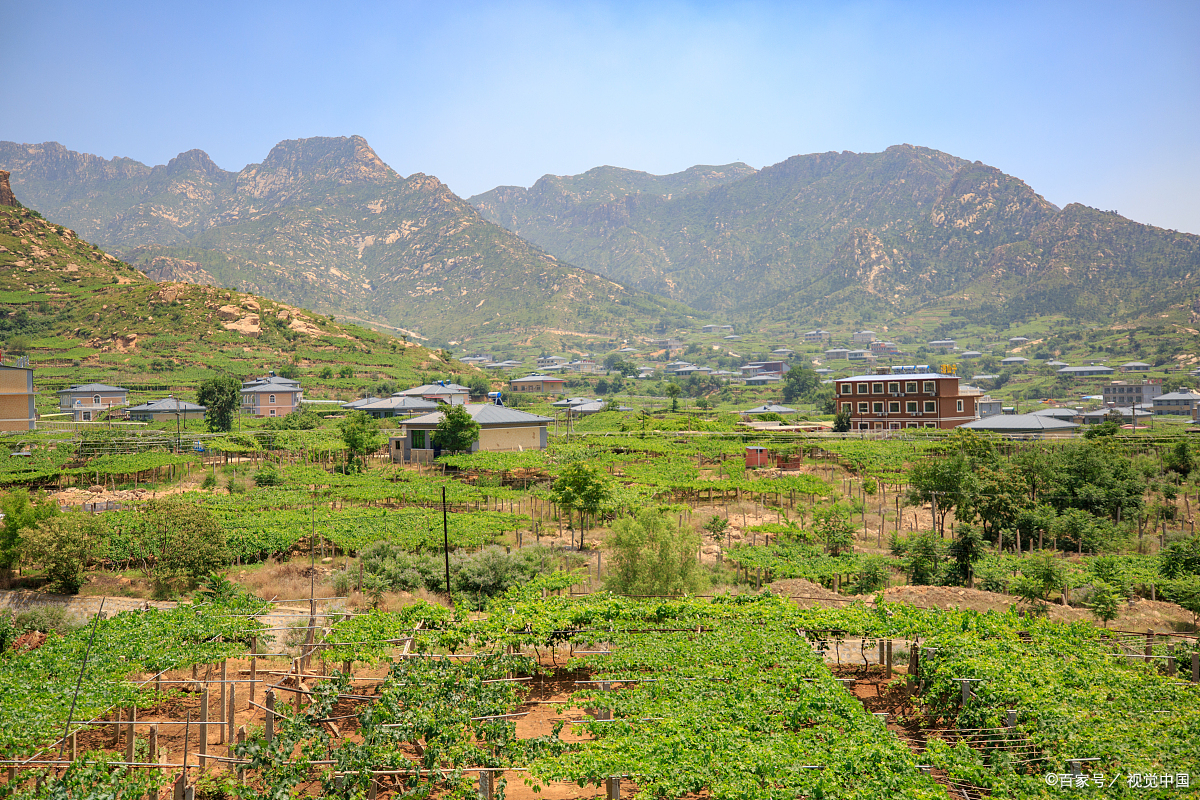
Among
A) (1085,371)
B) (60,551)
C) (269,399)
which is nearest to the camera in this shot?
(60,551)

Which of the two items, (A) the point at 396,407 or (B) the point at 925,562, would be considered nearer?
(B) the point at 925,562

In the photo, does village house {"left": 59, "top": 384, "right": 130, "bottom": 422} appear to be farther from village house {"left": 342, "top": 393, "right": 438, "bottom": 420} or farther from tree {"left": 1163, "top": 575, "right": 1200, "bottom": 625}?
tree {"left": 1163, "top": 575, "right": 1200, "bottom": 625}

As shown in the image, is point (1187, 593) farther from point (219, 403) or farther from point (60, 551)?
point (219, 403)

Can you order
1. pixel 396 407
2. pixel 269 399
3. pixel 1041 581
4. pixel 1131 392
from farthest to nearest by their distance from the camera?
1. pixel 1131 392
2. pixel 269 399
3. pixel 396 407
4. pixel 1041 581

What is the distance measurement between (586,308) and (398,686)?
549 feet

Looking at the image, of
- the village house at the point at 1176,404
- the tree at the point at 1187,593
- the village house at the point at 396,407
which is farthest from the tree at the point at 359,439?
the village house at the point at 1176,404

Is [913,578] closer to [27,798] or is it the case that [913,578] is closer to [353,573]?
[353,573]

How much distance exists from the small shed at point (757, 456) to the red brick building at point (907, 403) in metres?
18.4

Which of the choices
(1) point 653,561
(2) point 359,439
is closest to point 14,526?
(2) point 359,439

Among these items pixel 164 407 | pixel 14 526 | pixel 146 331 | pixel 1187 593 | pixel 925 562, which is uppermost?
pixel 146 331

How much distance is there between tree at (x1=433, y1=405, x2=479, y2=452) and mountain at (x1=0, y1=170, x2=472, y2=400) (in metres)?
35.7

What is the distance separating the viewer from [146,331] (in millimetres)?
77250

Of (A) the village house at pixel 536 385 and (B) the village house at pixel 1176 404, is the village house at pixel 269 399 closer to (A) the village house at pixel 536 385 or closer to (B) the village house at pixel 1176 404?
(A) the village house at pixel 536 385

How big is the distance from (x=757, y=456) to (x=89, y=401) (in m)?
56.4
